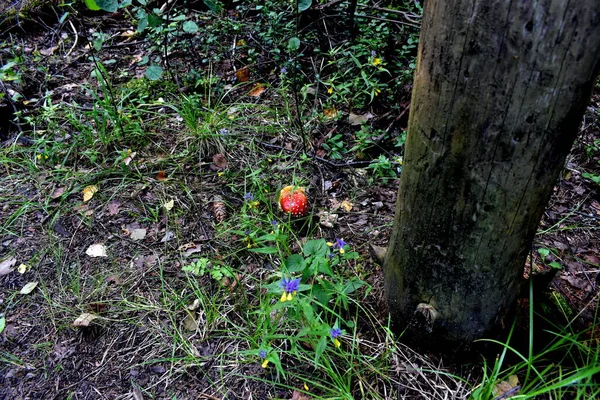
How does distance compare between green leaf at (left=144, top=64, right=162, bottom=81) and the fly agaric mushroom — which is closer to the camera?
the fly agaric mushroom

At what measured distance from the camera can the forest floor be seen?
1814 mm

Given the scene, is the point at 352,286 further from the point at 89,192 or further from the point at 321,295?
the point at 89,192

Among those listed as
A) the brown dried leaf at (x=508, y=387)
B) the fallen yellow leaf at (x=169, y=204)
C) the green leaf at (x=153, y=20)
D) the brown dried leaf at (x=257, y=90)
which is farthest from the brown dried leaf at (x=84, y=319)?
the brown dried leaf at (x=257, y=90)

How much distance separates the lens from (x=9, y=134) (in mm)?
3170

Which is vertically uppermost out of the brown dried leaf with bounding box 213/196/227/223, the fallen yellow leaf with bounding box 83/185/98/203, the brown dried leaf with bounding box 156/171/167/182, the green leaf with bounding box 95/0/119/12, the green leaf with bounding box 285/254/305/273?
the green leaf with bounding box 95/0/119/12

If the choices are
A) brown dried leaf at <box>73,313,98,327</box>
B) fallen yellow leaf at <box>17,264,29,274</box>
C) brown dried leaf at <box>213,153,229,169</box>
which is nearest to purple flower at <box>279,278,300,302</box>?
brown dried leaf at <box>73,313,98,327</box>

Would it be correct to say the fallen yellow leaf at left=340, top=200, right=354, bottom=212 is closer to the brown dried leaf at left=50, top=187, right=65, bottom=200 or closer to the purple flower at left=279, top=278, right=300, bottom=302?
the purple flower at left=279, top=278, right=300, bottom=302

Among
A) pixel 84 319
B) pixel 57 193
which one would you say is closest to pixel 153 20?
pixel 57 193

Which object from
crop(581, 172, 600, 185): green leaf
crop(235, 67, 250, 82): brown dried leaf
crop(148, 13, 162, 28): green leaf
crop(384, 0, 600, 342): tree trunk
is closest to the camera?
crop(384, 0, 600, 342): tree trunk

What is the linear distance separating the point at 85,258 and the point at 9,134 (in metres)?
1.54

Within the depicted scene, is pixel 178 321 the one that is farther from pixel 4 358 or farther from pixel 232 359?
pixel 4 358

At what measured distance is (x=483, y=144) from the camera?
3.86ft

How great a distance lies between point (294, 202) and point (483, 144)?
46.7 inches

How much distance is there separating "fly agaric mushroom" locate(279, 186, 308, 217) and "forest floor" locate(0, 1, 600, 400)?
3.4 inches
